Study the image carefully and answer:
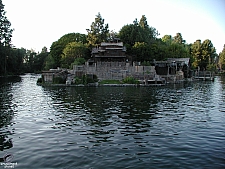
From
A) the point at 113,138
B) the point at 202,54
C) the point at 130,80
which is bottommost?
the point at 113,138

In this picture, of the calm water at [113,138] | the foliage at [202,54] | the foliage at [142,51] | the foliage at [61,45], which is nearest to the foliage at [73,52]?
the foliage at [61,45]

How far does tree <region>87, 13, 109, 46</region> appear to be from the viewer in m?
86.1

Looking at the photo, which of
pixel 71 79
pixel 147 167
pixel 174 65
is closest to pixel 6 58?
pixel 71 79

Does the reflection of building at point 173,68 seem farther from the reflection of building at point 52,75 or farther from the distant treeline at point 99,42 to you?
the reflection of building at point 52,75

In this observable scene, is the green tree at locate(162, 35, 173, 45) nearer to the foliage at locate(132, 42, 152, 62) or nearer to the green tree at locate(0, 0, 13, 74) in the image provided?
the foliage at locate(132, 42, 152, 62)

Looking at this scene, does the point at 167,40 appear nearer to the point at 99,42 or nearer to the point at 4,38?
the point at 99,42

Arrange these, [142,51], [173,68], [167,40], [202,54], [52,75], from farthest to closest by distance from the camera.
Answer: [167,40] → [202,54] → [173,68] → [142,51] → [52,75]

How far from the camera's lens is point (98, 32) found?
286 feet

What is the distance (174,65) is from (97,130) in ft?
201

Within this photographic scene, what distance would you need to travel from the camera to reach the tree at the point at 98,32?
282ft

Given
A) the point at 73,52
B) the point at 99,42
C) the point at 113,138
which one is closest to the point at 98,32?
the point at 99,42

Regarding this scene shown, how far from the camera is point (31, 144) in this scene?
15.0m

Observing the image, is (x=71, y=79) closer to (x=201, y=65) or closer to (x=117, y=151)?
(x=117, y=151)

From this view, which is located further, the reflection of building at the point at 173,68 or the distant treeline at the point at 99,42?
the distant treeline at the point at 99,42
